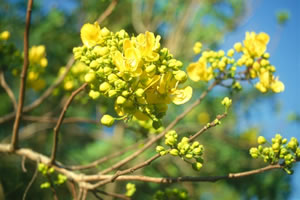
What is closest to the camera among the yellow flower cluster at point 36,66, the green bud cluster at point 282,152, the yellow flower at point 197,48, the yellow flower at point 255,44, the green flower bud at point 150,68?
the green flower bud at point 150,68

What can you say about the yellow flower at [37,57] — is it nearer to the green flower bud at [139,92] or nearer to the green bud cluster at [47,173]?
the green bud cluster at [47,173]

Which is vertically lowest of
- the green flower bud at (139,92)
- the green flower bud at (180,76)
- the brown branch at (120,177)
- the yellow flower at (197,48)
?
the brown branch at (120,177)

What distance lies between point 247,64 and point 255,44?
0.43 feet

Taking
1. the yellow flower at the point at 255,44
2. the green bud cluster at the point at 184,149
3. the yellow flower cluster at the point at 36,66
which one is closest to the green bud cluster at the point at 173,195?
the green bud cluster at the point at 184,149

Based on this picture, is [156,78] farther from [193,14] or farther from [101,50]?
[193,14]

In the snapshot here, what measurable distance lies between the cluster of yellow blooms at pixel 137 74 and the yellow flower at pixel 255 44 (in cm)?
77

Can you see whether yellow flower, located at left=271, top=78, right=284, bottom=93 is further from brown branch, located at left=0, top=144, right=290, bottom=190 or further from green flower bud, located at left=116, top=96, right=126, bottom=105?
green flower bud, located at left=116, top=96, right=126, bottom=105

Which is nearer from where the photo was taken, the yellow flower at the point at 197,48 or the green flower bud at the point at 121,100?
the green flower bud at the point at 121,100

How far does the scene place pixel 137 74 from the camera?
1.23 metres

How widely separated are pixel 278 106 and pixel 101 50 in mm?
6148

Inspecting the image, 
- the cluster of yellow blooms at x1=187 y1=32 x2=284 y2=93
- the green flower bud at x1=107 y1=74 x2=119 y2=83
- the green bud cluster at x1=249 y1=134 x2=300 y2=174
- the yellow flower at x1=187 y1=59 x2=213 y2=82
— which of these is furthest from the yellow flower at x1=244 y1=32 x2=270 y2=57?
the green flower bud at x1=107 y1=74 x2=119 y2=83

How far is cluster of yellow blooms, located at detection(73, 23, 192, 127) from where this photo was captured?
1227 millimetres

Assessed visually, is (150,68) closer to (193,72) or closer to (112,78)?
(112,78)

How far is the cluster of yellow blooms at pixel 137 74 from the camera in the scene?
1.23 m
